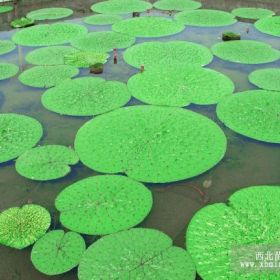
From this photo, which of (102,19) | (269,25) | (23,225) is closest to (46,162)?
(23,225)

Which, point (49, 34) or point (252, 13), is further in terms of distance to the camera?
point (252, 13)

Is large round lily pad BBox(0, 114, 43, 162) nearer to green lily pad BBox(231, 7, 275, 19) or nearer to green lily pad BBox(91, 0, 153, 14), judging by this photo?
green lily pad BBox(91, 0, 153, 14)

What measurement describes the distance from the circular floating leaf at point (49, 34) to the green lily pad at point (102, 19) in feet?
1.96

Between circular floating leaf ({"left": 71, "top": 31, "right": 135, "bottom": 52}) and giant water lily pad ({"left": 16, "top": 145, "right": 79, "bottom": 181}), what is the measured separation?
401cm

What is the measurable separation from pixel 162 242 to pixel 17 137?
301cm

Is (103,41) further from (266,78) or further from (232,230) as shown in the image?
(232,230)

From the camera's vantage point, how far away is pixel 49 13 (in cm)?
1140

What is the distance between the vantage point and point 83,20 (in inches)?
429

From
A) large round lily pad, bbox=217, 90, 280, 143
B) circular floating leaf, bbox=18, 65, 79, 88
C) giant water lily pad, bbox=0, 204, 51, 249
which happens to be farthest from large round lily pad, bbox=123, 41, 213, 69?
giant water lily pad, bbox=0, 204, 51, 249

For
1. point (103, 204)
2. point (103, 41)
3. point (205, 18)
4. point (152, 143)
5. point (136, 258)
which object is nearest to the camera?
point (136, 258)

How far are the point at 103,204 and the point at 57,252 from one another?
82 centimetres

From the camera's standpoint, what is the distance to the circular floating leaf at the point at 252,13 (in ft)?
35.4

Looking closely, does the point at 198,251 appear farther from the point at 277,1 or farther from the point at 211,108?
the point at 277,1

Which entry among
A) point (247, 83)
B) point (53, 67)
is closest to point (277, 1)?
point (247, 83)
